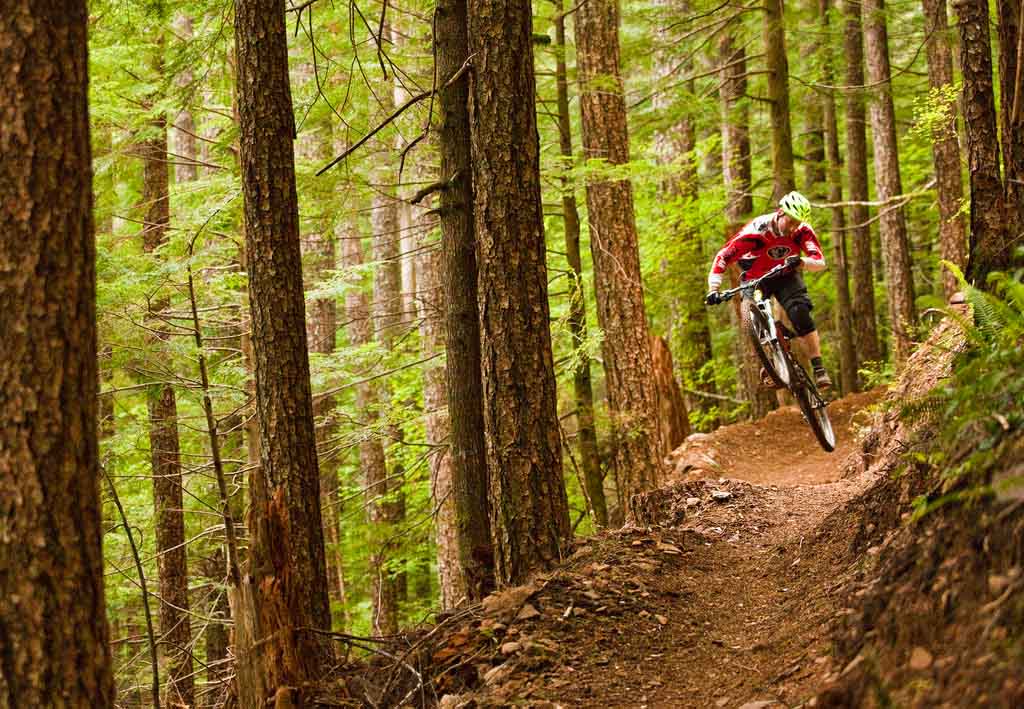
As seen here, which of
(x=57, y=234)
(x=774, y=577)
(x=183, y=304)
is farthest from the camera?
(x=183, y=304)

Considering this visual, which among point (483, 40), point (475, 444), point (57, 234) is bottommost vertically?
point (475, 444)

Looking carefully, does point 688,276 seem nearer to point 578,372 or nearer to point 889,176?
point 578,372

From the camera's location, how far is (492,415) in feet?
21.5

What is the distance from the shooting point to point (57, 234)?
3811 mm

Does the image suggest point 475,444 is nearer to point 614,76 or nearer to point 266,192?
point 266,192

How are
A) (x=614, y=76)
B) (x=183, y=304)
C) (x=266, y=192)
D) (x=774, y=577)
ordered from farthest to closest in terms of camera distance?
(x=183, y=304), (x=614, y=76), (x=266, y=192), (x=774, y=577)

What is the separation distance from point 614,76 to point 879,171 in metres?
9.00

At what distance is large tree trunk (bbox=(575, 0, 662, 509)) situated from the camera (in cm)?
1140

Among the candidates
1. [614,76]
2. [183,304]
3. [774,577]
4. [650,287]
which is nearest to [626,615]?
[774,577]

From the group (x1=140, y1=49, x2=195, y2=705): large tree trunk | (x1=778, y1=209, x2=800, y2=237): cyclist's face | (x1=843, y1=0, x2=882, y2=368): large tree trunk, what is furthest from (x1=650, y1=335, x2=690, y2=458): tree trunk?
(x1=140, y1=49, x2=195, y2=705): large tree trunk

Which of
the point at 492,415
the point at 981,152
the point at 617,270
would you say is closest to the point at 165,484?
the point at 617,270

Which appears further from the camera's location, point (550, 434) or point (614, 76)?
point (614, 76)

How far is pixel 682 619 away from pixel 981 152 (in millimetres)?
3679

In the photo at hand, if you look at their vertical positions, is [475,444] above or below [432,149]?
below
